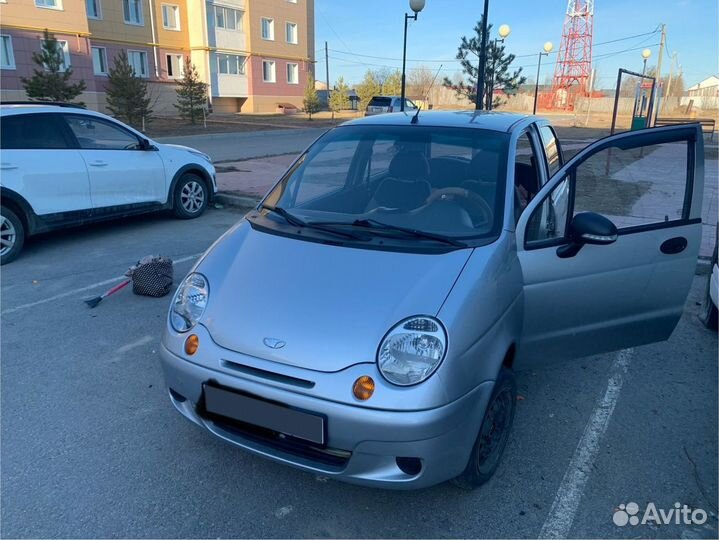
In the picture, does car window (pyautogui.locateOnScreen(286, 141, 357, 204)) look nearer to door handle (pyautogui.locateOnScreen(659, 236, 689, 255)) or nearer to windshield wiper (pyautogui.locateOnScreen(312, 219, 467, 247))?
windshield wiper (pyautogui.locateOnScreen(312, 219, 467, 247))

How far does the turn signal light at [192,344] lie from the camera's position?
8.19 feet

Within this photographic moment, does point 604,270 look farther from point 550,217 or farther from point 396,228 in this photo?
point 396,228

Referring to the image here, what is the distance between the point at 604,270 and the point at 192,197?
260 inches

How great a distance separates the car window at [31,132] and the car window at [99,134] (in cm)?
19

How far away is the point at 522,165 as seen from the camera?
3.43 metres

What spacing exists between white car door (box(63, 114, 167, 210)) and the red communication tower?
187ft

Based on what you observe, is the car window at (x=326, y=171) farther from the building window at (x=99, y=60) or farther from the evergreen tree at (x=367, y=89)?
the evergreen tree at (x=367, y=89)

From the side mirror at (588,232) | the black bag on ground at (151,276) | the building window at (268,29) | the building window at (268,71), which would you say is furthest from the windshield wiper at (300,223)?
the building window at (268,29)

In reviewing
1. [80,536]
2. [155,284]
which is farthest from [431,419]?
[155,284]

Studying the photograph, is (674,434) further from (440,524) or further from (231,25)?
(231,25)

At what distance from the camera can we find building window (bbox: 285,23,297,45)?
41406mm

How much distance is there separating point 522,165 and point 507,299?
1161mm

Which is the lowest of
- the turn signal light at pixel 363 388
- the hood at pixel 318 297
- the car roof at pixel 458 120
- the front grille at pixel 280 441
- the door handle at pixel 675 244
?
the front grille at pixel 280 441

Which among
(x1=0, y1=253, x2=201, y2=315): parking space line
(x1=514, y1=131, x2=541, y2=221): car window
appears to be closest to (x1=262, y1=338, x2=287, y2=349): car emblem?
(x1=514, y1=131, x2=541, y2=221): car window
